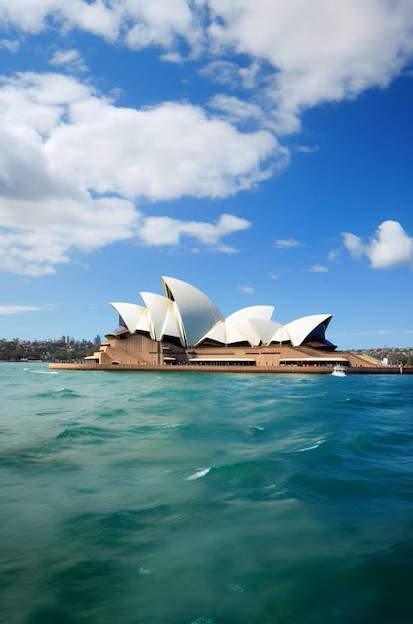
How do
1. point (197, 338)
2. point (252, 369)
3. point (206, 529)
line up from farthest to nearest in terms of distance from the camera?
point (197, 338)
point (252, 369)
point (206, 529)

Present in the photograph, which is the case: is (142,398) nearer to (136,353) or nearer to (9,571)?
(9,571)

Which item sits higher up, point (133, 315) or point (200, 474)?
point (133, 315)

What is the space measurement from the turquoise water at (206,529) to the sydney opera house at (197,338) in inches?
2084

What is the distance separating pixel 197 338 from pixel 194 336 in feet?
2.38

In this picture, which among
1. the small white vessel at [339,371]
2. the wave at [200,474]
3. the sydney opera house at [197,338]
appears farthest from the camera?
the sydney opera house at [197,338]

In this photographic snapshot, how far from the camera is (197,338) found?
69812 millimetres

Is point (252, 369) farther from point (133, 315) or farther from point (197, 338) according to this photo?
point (133, 315)

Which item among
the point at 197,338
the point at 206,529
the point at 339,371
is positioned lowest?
the point at 339,371

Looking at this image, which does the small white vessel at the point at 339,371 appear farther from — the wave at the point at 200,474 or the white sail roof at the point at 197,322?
the wave at the point at 200,474

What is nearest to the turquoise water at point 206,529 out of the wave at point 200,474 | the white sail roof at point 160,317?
the wave at point 200,474

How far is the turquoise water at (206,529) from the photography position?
14.5 ft

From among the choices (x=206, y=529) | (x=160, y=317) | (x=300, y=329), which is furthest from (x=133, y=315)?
(x=206, y=529)

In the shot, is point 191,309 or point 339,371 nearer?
point 339,371

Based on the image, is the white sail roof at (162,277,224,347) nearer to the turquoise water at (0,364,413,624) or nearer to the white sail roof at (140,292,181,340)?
the white sail roof at (140,292,181,340)
